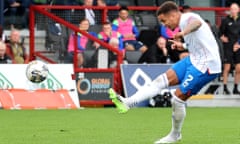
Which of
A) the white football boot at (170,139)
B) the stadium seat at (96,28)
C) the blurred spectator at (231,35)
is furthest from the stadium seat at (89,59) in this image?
the white football boot at (170,139)

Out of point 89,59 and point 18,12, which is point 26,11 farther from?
point 89,59

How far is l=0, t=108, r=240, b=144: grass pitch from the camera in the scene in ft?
38.2

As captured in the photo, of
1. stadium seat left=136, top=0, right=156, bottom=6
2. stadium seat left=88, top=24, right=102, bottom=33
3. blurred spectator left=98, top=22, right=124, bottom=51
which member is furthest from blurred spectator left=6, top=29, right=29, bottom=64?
stadium seat left=136, top=0, right=156, bottom=6

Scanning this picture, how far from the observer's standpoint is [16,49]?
2142cm

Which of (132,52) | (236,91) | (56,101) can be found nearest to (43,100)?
(56,101)

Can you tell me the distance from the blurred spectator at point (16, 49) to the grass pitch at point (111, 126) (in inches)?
121

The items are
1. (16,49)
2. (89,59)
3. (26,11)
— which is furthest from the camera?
(26,11)

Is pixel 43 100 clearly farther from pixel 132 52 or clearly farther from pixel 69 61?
pixel 132 52

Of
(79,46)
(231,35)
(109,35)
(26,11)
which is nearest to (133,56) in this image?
(109,35)

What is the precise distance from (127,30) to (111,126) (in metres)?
8.30

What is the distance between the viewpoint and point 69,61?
21.4 metres

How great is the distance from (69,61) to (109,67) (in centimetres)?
108

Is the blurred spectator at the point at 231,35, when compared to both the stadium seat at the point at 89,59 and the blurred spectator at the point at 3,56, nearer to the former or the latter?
the stadium seat at the point at 89,59

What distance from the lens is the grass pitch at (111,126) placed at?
1166 cm
